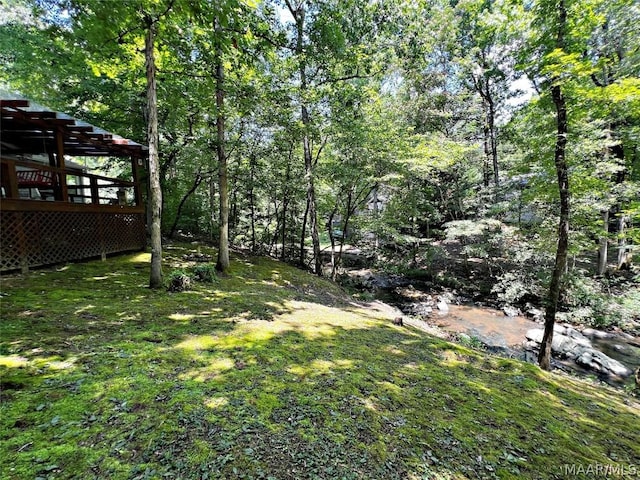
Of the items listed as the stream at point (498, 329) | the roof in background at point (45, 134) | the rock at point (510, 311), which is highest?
the roof in background at point (45, 134)

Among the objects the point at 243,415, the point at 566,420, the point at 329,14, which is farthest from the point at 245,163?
the point at 566,420

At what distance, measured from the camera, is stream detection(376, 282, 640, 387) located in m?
7.29

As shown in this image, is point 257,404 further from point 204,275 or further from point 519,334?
point 519,334

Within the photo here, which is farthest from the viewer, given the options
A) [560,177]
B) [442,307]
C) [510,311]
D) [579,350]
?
[442,307]

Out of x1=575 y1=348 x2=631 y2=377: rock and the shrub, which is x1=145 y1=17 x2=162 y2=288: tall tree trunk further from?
x1=575 y1=348 x2=631 y2=377: rock

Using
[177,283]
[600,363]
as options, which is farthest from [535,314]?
[177,283]

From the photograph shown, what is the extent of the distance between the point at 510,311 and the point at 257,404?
11344mm

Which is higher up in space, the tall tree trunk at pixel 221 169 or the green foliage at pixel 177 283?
the tall tree trunk at pixel 221 169

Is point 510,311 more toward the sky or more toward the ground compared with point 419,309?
more toward the sky

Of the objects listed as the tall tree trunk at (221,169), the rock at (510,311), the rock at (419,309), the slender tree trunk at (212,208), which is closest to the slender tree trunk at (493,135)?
the rock at (510,311)

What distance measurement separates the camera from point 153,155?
4914 millimetres

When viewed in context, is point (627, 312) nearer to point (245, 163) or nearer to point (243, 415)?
point (243, 415)

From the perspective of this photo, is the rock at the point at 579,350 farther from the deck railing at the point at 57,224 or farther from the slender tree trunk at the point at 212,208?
the slender tree trunk at the point at 212,208

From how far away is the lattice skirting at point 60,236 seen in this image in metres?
4.97
